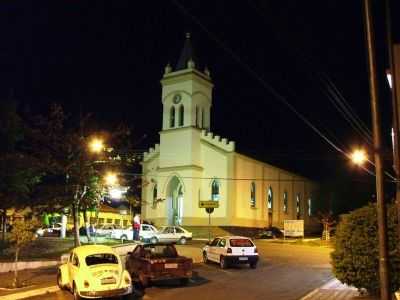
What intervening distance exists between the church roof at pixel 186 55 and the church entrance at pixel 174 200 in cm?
1118

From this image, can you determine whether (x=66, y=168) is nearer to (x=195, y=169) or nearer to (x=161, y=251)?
(x=161, y=251)

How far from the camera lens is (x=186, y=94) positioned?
177 feet

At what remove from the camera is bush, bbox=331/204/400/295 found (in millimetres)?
13891

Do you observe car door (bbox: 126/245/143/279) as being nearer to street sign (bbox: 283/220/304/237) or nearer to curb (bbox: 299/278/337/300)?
curb (bbox: 299/278/337/300)

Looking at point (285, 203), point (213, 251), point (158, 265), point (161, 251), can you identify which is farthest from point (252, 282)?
point (285, 203)

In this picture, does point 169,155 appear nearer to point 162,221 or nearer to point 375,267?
point 162,221

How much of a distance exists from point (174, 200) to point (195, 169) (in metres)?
4.51

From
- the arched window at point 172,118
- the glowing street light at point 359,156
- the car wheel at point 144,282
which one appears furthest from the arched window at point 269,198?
the car wheel at point 144,282

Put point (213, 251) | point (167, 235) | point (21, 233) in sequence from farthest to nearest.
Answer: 1. point (167, 235)
2. point (213, 251)
3. point (21, 233)

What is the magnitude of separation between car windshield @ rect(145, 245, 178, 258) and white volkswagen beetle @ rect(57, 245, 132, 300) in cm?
223

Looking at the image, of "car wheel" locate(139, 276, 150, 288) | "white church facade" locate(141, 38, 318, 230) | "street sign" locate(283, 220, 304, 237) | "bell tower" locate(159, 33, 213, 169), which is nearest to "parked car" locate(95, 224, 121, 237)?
"white church facade" locate(141, 38, 318, 230)

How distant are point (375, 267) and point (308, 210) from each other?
5807cm

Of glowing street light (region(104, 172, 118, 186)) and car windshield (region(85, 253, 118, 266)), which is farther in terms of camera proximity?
glowing street light (region(104, 172, 118, 186))

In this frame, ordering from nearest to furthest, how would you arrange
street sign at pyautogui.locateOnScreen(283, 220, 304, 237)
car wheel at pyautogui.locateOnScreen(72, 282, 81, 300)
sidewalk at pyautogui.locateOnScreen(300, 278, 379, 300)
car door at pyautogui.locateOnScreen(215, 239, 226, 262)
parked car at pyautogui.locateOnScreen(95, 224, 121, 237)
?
car wheel at pyautogui.locateOnScreen(72, 282, 81, 300)
sidewalk at pyautogui.locateOnScreen(300, 278, 379, 300)
car door at pyautogui.locateOnScreen(215, 239, 226, 262)
street sign at pyautogui.locateOnScreen(283, 220, 304, 237)
parked car at pyautogui.locateOnScreen(95, 224, 121, 237)
